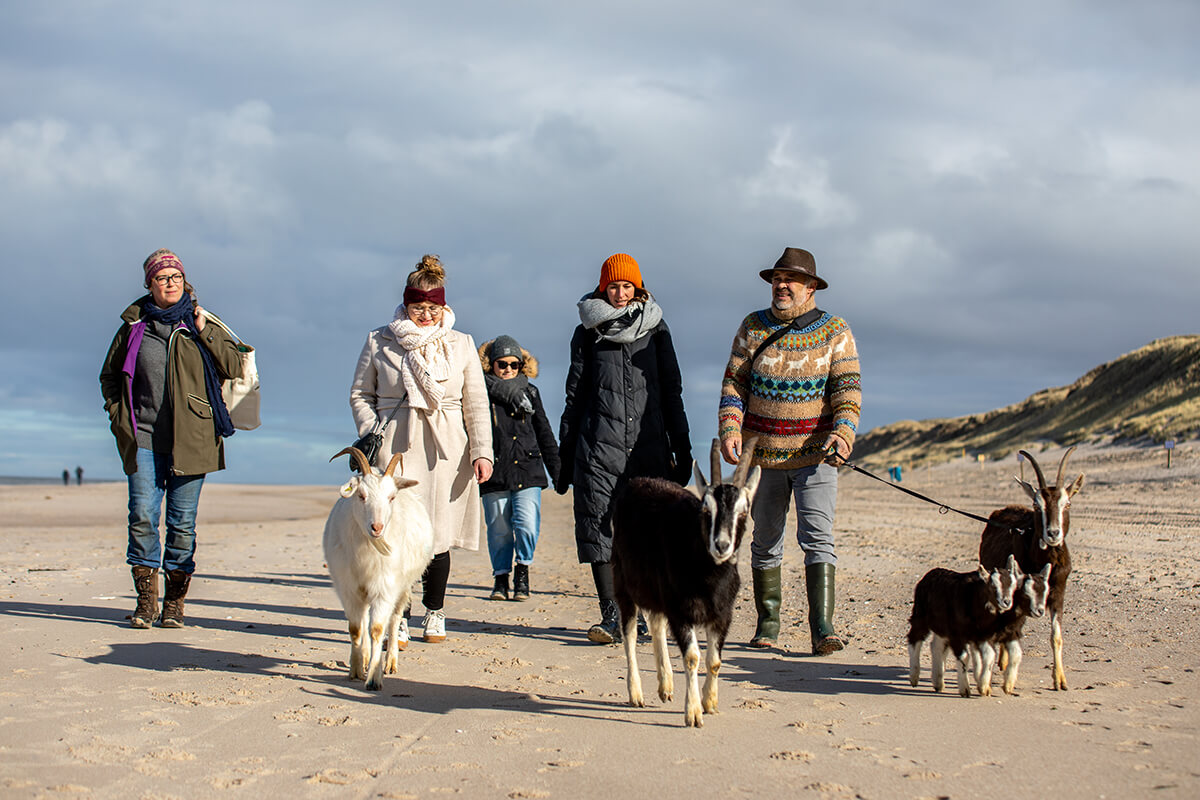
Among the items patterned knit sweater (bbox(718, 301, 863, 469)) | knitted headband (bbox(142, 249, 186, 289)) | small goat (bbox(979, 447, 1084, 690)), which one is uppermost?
knitted headband (bbox(142, 249, 186, 289))

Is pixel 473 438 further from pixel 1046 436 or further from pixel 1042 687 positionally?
pixel 1046 436

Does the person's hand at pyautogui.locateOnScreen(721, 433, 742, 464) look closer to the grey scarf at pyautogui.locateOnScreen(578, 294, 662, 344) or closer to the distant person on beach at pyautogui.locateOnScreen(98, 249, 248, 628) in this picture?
the grey scarf at pyautogui.locateOnScreen(578, 294, 662, 344)

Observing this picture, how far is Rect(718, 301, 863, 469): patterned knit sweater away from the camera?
743cm

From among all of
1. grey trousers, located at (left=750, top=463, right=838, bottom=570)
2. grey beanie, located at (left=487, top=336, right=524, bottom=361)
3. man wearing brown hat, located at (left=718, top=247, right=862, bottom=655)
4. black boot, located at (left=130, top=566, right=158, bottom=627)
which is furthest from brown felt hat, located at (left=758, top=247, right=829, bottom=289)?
black boot, located at (left=130, top=566, right=158, bottom=627)

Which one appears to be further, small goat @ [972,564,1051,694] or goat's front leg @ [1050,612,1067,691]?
goat's front leg @ [1050,612,1067,691]

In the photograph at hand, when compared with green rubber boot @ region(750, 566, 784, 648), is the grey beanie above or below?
above

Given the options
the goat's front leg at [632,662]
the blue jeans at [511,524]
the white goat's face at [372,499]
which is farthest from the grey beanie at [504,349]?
the goat's front leg at [632,662]

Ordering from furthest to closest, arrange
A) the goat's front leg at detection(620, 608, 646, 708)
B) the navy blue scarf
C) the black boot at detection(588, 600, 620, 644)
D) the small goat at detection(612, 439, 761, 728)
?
1. the navy blue scarf
2. the black boot at detection(588, 600, 620, 644)
3. the goat's front leg at detection(620, 608, 646, 708)
4. the small goat at detection(612, 439, 761, 728)

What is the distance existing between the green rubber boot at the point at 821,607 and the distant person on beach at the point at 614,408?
1250 millimetres

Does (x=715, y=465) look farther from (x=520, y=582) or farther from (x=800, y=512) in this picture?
(x=520, y=582)

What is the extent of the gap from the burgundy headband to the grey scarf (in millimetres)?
1039

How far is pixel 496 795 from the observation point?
434cm

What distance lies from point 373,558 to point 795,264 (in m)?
3.42

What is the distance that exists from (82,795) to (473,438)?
4.20m
